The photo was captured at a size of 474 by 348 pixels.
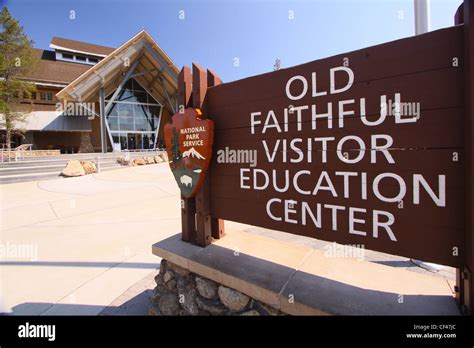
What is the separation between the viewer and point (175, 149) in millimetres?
2391

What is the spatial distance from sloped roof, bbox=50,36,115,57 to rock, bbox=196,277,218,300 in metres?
43.0

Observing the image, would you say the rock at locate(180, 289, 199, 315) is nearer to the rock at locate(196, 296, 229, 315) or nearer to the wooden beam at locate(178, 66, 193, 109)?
the rock at locate(196, 296, 229, 315)

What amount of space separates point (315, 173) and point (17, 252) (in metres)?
4.90

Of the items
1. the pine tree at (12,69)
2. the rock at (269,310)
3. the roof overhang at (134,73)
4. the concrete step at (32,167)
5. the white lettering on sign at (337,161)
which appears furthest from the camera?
the roof overhang at (134,73)

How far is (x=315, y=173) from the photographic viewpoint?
1.68 meters

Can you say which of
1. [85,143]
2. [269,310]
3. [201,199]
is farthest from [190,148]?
[85,143]

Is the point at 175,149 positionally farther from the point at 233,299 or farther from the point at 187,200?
the point at 233,299

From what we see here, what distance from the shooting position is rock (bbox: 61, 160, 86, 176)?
12.6 meters

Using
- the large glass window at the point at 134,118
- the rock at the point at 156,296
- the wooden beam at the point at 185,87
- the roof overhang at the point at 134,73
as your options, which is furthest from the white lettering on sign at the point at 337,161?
the large glass window at the point at 134,118

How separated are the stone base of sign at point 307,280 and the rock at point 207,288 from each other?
3cm

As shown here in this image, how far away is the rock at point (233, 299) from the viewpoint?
5.98 feet

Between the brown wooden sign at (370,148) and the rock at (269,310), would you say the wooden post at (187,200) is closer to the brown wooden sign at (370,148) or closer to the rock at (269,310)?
the brown wooden sign at (370,148)

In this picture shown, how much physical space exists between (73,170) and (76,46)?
32.2 m
